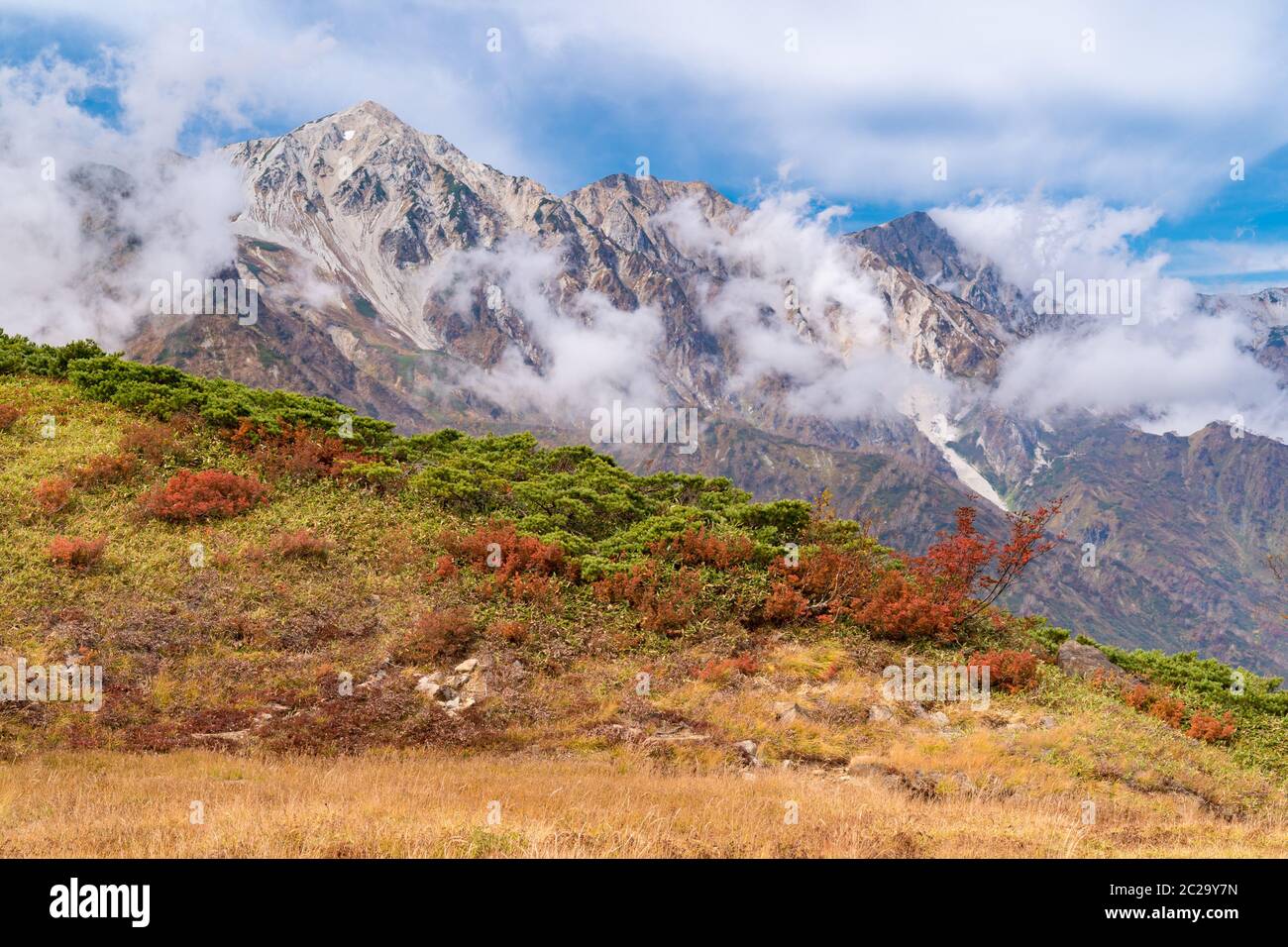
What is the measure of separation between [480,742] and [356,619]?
17.3 feet

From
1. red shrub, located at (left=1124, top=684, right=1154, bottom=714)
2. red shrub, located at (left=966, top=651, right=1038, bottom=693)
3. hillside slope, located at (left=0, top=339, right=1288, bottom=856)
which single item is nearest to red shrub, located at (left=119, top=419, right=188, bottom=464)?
hillside slope, located at (left=0, top=339, right=1288, bottom=856)

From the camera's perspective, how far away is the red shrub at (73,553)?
54.8 feet

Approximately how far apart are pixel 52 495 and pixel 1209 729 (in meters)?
27.8

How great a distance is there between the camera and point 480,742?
13.4 metres

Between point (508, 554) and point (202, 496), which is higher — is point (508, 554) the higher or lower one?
the lower one

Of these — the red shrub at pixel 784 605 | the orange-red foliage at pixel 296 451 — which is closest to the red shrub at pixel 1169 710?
the red shrub at pixel 784 605

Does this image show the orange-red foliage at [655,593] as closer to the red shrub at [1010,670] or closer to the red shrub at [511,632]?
the red shrub at [511,632]

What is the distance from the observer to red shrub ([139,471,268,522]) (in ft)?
63.4

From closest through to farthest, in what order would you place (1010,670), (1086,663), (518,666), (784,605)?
(518,666) < (1010,670) < (784,605) < (1086,663)

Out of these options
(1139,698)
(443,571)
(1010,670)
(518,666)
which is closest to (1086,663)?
(1139,698)

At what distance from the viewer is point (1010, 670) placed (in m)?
17.6

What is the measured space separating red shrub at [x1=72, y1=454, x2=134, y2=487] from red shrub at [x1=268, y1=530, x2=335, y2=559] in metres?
5.38

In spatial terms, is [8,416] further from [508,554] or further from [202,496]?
[508,554]

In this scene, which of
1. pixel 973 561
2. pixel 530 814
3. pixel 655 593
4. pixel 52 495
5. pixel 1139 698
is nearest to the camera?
pixel 530 814
